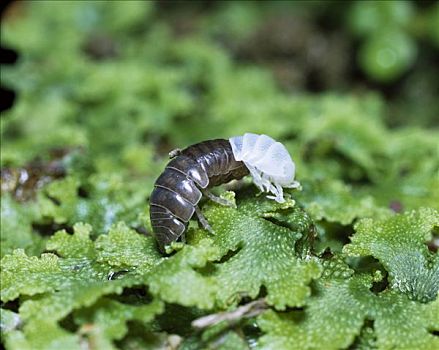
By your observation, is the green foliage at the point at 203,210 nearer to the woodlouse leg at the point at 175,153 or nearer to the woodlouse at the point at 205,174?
the woodlouse at the point at 205,174

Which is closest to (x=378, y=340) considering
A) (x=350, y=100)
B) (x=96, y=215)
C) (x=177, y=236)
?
(x=177, y=236)

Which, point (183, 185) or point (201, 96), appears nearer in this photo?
point (183, 185)

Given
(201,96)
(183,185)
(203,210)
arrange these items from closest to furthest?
(183,185) → (203,210) → (201,96)

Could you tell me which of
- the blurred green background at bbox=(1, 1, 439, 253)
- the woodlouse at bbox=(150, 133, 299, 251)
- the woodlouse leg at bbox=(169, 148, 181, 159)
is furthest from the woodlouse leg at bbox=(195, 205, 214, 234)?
the blurred green background at bbox=(1, 1, 439, 253)

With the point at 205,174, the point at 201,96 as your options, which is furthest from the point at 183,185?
the point at 201,96

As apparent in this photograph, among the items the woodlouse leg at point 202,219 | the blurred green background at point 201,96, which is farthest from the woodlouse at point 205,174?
the blurred green background at point 201,96

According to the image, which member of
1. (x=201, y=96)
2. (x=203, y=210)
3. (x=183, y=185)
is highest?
(x=183, y=185)

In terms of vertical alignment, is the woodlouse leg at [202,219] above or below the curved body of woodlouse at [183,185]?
below

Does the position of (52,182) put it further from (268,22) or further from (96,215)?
(268,22)

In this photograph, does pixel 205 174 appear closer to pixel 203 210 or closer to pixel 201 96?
pixel 203 210
